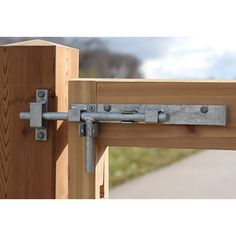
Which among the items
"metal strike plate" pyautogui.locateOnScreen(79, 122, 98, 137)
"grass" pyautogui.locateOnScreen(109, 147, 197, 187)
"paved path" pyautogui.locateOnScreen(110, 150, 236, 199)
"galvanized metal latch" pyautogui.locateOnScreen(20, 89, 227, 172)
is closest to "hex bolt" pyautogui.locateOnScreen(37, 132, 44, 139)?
"galvanized metal latch" pyautogui.locateOnScreen(20, 89, 227, 172)

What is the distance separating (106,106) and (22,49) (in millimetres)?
253

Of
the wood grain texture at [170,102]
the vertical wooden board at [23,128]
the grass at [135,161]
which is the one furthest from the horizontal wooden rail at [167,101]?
the grass at [135,161]

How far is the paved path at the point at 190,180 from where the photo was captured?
3941mm

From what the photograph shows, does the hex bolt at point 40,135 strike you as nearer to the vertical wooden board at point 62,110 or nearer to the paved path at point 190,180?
the vertical wooden board at point 62,110

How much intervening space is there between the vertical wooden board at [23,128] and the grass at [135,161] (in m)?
3.54

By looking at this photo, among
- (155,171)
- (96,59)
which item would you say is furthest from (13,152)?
(96,59)

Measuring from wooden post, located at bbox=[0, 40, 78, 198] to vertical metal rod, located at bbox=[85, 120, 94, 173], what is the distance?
0.35ft

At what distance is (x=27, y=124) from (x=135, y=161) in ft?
14.3

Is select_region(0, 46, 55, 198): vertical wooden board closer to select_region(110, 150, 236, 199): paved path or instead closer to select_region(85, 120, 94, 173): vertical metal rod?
select_region(85, 120, 94, 173): vertical metal rod

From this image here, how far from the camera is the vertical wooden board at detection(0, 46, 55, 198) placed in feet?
4.43

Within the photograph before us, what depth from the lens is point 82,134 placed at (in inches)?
50.9

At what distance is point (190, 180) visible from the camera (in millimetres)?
4586

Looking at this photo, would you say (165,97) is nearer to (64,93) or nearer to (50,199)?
(64,93)

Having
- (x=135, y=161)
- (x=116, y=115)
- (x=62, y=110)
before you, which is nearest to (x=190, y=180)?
(x=135, y=161)
